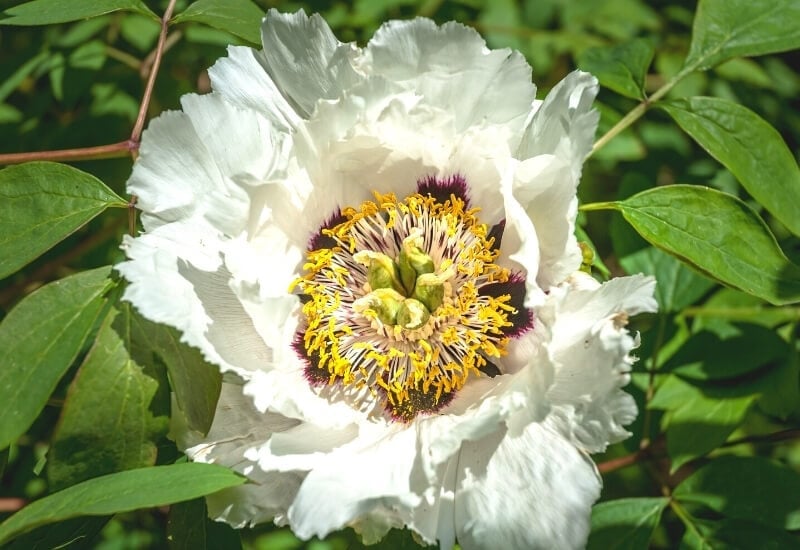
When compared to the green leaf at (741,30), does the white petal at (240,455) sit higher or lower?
lower

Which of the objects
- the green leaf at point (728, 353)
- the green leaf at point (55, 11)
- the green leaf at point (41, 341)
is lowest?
the green leaf at point (728, 353)

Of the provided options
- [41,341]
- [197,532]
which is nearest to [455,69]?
[41,341]

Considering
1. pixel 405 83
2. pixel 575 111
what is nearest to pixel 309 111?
pixel 405 83

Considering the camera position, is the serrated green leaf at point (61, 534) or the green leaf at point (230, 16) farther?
the green leaf at point (230, 16)

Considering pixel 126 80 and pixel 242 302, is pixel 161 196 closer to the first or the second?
pixel 242 302

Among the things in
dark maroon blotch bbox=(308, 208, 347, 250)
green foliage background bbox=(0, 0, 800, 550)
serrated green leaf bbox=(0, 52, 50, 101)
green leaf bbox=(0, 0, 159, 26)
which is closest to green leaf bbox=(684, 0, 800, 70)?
green foliage background bbox=(0, 0, 800, 550)

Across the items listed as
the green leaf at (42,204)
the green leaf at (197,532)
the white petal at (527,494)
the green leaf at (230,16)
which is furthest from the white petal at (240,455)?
the green leaf at (230,16)

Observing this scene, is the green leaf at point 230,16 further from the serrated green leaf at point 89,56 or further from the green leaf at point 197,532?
the green leaf at point 197,532
